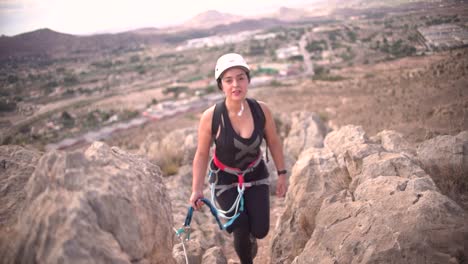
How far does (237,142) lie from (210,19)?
107711 millimetres

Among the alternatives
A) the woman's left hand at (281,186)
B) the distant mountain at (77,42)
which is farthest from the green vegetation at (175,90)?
the woman's left hand at (281,186)

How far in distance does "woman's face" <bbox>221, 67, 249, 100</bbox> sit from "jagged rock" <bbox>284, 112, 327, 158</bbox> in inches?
225

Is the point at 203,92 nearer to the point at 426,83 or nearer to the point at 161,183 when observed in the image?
the point at 426,83

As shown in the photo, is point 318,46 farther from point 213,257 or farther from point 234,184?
point 213,257

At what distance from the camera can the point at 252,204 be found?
3088mm

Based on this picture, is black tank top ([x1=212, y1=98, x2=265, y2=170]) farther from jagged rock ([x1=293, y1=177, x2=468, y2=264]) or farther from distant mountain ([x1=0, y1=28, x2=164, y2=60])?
distant mountain ([x1=0, y1=28, x2=164, y2=60])

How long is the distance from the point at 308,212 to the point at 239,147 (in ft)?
4.05

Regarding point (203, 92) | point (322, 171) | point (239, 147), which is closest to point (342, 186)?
point (322, 171)

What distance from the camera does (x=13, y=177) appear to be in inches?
88.0

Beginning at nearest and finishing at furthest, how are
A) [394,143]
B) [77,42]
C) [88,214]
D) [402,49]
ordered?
[88,214]
[394,143]
[402,49]
[77,42]

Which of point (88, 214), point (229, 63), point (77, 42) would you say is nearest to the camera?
point (88, 214)

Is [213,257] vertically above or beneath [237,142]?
beneath

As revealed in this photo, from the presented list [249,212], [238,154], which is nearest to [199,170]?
[238,154]


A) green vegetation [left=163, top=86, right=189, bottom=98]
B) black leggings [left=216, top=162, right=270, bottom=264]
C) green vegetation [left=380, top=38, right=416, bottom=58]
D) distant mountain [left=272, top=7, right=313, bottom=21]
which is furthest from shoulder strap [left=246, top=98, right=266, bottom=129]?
distant mountain [left=272, top=7, right=313, bottom=21]
